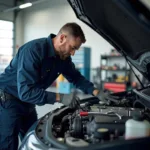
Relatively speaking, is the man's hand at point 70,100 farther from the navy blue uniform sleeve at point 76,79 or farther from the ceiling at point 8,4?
the ceiling at point 8,4

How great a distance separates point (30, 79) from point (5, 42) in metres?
9.22

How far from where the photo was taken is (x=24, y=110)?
186cm

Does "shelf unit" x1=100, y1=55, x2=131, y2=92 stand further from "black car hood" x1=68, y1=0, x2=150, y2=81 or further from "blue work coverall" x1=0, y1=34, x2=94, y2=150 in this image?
"black car hood" x1=68, y1=0, x2=150, y2=81

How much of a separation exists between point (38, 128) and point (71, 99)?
35 cm

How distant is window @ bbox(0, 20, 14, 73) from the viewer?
10.0 meters

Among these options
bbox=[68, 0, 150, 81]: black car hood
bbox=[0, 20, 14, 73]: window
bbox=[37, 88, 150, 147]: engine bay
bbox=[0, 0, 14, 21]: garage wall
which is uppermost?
bbox=[0, 0, 14, 21]: garage wall

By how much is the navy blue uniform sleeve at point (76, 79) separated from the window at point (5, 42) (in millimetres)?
8457

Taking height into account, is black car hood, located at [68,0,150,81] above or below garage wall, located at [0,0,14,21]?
below

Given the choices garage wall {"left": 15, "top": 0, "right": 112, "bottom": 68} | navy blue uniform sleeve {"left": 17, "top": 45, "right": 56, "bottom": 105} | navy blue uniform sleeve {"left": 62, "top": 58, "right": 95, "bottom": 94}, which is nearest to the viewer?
navy blue uniform sleeve {"left": 17, "top": 45, "right": 56, "bottom": 105}

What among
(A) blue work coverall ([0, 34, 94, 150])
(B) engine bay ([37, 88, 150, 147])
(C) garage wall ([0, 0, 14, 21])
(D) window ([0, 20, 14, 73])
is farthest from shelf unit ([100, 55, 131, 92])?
(B) engine bay ([37, 88, 150, 147])

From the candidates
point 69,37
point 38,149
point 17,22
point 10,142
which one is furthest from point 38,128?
point 17,22

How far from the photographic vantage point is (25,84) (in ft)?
5.15

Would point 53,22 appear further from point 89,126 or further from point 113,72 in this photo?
point 89,126

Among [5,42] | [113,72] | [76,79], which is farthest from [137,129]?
[5,42]
